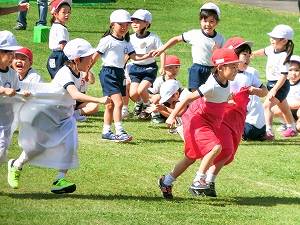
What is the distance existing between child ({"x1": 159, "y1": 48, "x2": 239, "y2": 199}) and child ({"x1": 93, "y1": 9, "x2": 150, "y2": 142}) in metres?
3.57

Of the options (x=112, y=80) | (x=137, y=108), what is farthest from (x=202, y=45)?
(x=137, y=108)

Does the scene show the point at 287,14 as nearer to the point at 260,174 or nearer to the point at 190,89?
the point at 190,89

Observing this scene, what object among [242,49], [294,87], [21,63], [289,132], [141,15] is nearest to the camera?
[242,49]

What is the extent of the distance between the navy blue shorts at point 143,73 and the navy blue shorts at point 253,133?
2.30m

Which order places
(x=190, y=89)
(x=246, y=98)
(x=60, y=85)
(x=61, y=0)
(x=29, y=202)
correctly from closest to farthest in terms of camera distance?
(x=29, y=202) → (x=60, y=85) → (x=246, y=98) → (x=190, y=89) → (x=61, y=0)

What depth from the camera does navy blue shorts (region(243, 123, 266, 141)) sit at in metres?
14.7

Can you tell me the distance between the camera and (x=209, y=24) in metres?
14.8

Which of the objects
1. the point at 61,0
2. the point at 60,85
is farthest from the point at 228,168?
the point at 61,0

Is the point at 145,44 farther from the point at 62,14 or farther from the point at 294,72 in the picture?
the point at 294,72

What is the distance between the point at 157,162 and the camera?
41.3 ft

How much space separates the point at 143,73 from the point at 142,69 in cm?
7

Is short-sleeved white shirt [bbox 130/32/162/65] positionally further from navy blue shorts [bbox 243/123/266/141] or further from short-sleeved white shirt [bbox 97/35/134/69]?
navy blue shorts [bbox 243/123/266/141]

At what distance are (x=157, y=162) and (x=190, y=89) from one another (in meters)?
2.70

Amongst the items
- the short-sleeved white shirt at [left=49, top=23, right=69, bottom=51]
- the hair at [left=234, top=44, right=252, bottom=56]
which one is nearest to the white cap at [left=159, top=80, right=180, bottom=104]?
the short-sleeved white shirt at [left=49, top=23, right=69, bottom=51]
